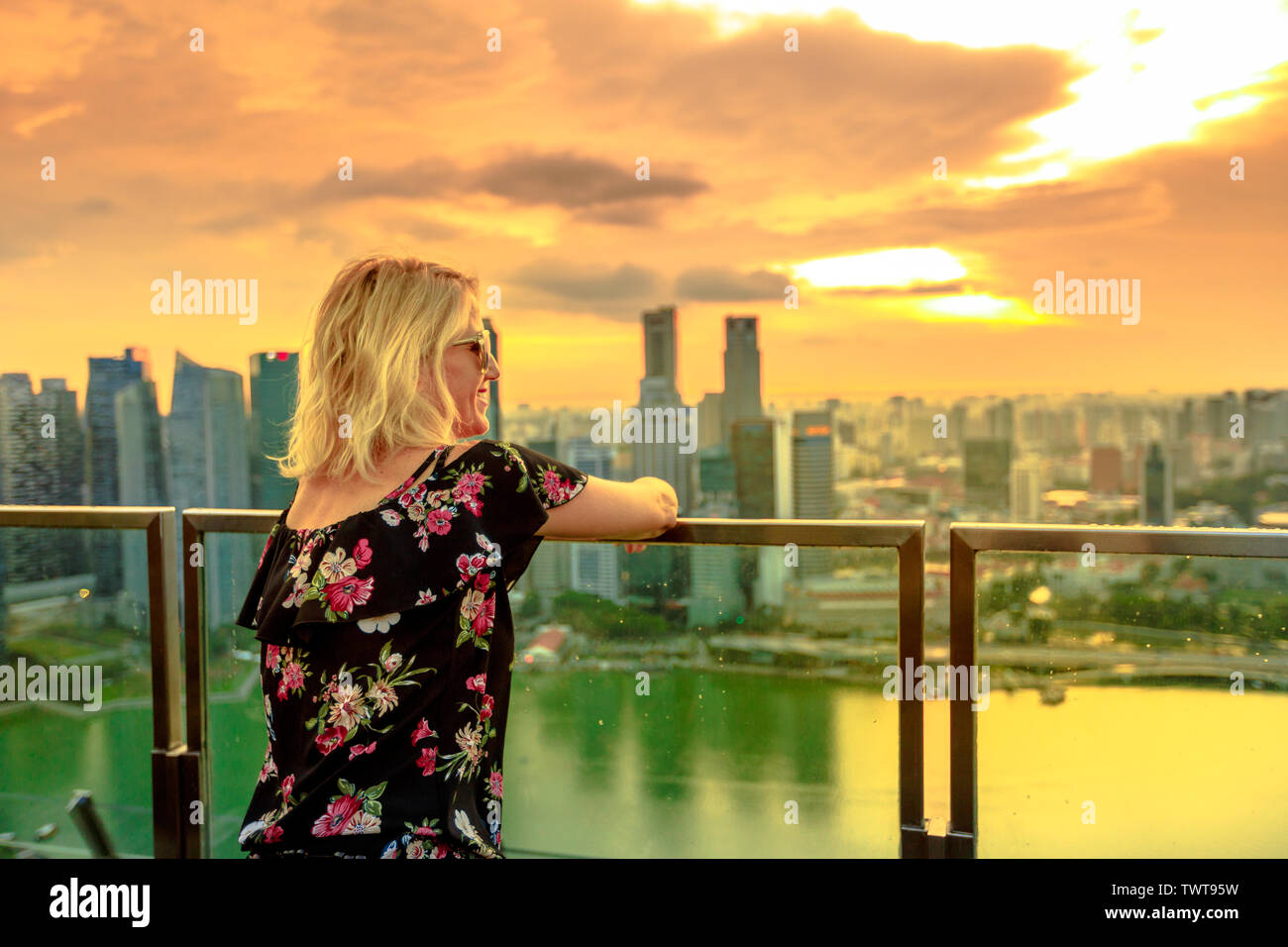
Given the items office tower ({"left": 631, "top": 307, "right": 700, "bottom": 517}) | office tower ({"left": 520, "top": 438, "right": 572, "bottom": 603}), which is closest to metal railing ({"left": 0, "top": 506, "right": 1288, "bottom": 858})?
office tower ({"left": 520, "top": 438, "right": 572, "bottom": 603})

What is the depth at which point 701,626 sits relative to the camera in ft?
6.64

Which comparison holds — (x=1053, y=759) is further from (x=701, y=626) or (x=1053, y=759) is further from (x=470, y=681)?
(x=470, y=681)

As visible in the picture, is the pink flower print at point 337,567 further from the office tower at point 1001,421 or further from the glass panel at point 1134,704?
the office tower at point 1001,421

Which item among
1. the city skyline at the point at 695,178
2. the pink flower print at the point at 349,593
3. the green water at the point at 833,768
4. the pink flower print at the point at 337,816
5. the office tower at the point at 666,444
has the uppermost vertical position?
the city skyline at the point at 695,178

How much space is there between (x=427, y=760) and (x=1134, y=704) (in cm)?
147

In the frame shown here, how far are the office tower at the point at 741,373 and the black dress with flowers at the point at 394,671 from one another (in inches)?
70.7

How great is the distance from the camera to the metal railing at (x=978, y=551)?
1.73 metres

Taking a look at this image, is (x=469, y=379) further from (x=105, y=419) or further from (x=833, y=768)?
(x=105, y=419)

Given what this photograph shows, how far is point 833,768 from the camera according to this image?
6.57 feet

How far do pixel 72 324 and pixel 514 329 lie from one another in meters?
3.13

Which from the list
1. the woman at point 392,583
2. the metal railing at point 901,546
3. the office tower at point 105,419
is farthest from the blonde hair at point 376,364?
the office tower at point 105,419

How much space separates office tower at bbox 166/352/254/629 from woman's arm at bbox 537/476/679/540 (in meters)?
1.14

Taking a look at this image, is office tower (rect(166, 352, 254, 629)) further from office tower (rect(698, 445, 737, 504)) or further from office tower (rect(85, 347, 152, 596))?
office tower (rect(698, 445, 737, 504))

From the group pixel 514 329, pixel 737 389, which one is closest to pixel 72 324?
pixel 514 329
